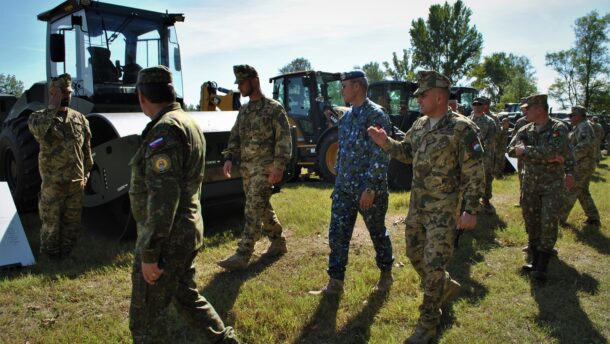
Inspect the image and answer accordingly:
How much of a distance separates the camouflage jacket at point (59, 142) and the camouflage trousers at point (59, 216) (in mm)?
116

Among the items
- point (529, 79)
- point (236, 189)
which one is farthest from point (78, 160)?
point (529, 79)

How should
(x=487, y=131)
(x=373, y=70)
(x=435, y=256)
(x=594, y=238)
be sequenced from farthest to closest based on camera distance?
1. (x=373, y=70)
2. (x=487, y=131)
3. (x=594, y=238)
4. (x=435, y=256)

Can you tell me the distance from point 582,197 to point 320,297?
509 centimetres

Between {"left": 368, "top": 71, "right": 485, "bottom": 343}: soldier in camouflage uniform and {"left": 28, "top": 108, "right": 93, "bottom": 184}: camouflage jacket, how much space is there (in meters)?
3.51

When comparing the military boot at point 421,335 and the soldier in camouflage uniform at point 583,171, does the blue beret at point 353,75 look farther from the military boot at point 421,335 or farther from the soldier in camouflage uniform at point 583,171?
the soldier in camouflage uniform at point 583,171

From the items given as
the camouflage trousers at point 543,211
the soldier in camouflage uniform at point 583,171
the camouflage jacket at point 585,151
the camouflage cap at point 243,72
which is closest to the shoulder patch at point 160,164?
the camouflage cap at point 243,72

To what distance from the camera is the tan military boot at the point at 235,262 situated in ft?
14.6

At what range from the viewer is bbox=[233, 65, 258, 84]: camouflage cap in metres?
4.27

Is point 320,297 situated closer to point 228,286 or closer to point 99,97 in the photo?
point 228,286

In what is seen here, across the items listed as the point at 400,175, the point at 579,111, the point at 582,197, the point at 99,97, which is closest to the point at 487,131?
the point at 582,197

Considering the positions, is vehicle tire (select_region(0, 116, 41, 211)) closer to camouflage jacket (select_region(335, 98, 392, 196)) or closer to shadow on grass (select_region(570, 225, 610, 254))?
camouflage jacket (select_region(335, 98, 392, 196))

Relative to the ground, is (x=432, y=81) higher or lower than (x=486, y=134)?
higher

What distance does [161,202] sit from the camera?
218 cm

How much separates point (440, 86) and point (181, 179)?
6.16ft
